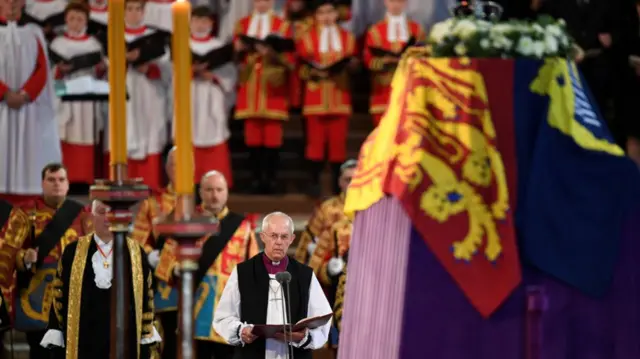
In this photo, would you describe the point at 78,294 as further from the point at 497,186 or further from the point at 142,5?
the point at 142,5

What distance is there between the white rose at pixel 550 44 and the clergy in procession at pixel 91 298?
380cm

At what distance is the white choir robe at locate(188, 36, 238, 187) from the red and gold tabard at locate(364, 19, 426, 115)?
1.35m

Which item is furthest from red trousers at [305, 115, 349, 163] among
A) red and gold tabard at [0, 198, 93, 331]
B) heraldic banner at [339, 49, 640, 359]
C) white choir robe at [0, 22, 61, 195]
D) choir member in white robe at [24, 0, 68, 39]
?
heraldic banner at [339, 49, 640, 359]

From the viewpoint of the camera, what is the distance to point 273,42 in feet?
42.2

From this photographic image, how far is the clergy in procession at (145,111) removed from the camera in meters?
12.8

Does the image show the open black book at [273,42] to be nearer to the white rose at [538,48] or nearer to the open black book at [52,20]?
the open black book at [52,20]

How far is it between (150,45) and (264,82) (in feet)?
4.07

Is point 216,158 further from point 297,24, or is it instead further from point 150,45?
point 297,24

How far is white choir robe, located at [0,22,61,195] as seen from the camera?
12297 mm

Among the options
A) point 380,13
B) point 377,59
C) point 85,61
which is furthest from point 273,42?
point 380,13

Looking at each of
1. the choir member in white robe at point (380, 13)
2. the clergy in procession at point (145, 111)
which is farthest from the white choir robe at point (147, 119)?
the choir member in white robe at point (380, 13)

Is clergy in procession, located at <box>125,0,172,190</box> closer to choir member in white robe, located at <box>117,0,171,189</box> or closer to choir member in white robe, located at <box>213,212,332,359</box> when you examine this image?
choir member in white robe, located at <box>117,0,171,189</box>

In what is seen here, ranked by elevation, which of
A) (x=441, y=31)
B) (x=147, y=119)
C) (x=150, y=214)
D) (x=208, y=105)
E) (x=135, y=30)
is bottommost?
(x=150, y=214)

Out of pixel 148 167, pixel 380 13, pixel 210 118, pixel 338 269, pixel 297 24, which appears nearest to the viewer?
pixel 338 269
